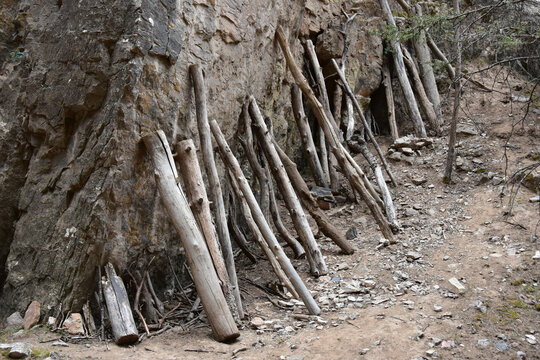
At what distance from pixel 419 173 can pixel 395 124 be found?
5.70 ft

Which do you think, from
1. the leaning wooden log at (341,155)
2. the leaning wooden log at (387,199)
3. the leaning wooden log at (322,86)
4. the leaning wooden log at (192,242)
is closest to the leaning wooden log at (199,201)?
the leaning wooden log at (192,242)

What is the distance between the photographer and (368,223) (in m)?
6.59

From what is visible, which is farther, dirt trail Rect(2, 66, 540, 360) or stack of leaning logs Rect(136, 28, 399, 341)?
stack of leaning logs Rect(136, 28, 399, 341)

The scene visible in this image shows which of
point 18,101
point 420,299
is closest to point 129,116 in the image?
point 18,101

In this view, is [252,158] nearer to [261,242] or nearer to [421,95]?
[261,242]

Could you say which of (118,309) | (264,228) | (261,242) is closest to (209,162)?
(264,228)

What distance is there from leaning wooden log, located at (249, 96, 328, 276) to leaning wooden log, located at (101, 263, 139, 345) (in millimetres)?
2253

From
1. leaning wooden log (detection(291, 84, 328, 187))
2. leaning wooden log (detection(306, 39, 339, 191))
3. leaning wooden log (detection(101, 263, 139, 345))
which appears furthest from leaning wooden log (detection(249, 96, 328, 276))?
leaning wooden log (detection(101, 263, 139, 345))

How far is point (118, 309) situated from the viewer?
3871mm

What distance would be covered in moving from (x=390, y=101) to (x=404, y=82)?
1.50 ft

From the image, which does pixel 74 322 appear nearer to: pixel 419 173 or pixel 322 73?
pixel 419 173

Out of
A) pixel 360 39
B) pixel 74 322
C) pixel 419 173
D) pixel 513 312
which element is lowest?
pixel 513 312

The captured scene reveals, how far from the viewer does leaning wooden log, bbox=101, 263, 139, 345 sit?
12.2 feet

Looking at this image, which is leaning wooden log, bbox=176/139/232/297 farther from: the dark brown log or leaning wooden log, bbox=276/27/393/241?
leaning wooden log, bbox=276/27/393/241
